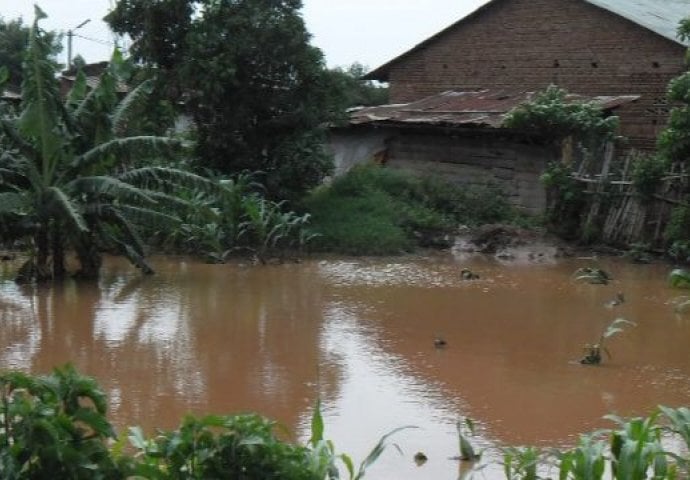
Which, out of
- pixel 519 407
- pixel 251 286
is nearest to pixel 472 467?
pixel 519 407

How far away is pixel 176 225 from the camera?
13344 mm

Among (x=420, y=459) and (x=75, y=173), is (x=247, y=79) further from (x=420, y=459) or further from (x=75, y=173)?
(x=420, y=459)

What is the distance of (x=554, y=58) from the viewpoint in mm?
20000

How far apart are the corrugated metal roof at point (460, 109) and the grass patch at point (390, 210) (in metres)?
1.29

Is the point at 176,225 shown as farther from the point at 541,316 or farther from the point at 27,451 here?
the point at 27,451

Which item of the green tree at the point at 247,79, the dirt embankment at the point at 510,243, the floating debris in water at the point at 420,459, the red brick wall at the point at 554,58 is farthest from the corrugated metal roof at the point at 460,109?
the floating debris in water at the point at 420,459

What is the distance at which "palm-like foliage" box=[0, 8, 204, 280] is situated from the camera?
11.7 metres

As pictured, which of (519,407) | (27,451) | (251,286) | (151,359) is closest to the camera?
(27,451)

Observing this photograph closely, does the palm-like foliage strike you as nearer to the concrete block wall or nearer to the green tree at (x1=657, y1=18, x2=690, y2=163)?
the green tree at (x1=657, y1=18, x2=690, y2=163)

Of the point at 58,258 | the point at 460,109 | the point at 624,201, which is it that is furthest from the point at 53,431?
the point at 460,109

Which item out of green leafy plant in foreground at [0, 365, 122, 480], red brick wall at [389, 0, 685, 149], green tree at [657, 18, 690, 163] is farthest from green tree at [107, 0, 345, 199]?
green leafy plant in foreground at [0, 365, 122, 480]

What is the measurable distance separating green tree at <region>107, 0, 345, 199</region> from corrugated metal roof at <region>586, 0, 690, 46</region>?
20.0 ft

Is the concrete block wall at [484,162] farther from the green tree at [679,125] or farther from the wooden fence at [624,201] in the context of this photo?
the green tree at [679,125]

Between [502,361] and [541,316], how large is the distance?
2337mm
